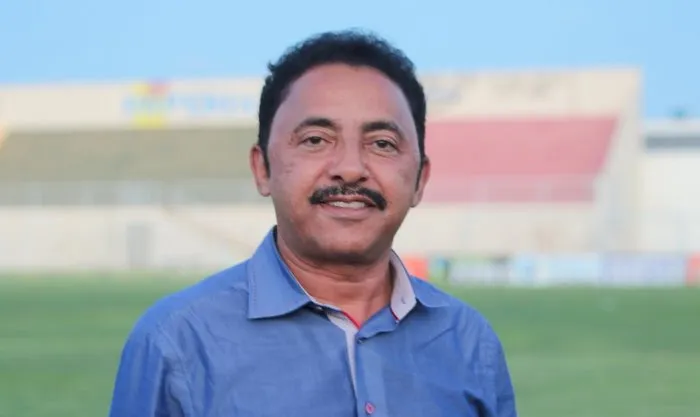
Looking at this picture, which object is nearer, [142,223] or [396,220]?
[396,220]

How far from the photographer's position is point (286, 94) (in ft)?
5.81

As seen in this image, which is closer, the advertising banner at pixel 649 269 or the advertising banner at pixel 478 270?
the advertising banner at pixel 649 269

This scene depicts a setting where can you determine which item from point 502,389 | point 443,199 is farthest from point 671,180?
point 502,389

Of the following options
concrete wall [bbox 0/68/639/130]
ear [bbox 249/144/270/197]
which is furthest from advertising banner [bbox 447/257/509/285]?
ear [bbox 249/144/270/197]

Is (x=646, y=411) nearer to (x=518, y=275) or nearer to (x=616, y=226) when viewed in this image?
(x=518, y=275)

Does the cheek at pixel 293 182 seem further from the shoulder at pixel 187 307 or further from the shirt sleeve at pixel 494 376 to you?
the shirt sleeve at pixel 494 376

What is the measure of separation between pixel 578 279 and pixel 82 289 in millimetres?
12619

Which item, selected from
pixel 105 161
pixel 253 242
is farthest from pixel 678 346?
pixel 105 161

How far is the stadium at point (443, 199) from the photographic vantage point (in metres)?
24.8

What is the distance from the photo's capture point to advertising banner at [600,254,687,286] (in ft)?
97.2

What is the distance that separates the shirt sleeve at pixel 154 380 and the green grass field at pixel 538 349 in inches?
259

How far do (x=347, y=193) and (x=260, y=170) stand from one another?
232mm

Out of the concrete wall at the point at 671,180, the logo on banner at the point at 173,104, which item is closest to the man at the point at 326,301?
the concrete wall at the point at 671,180

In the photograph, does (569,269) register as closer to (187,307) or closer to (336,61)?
(336,61)
